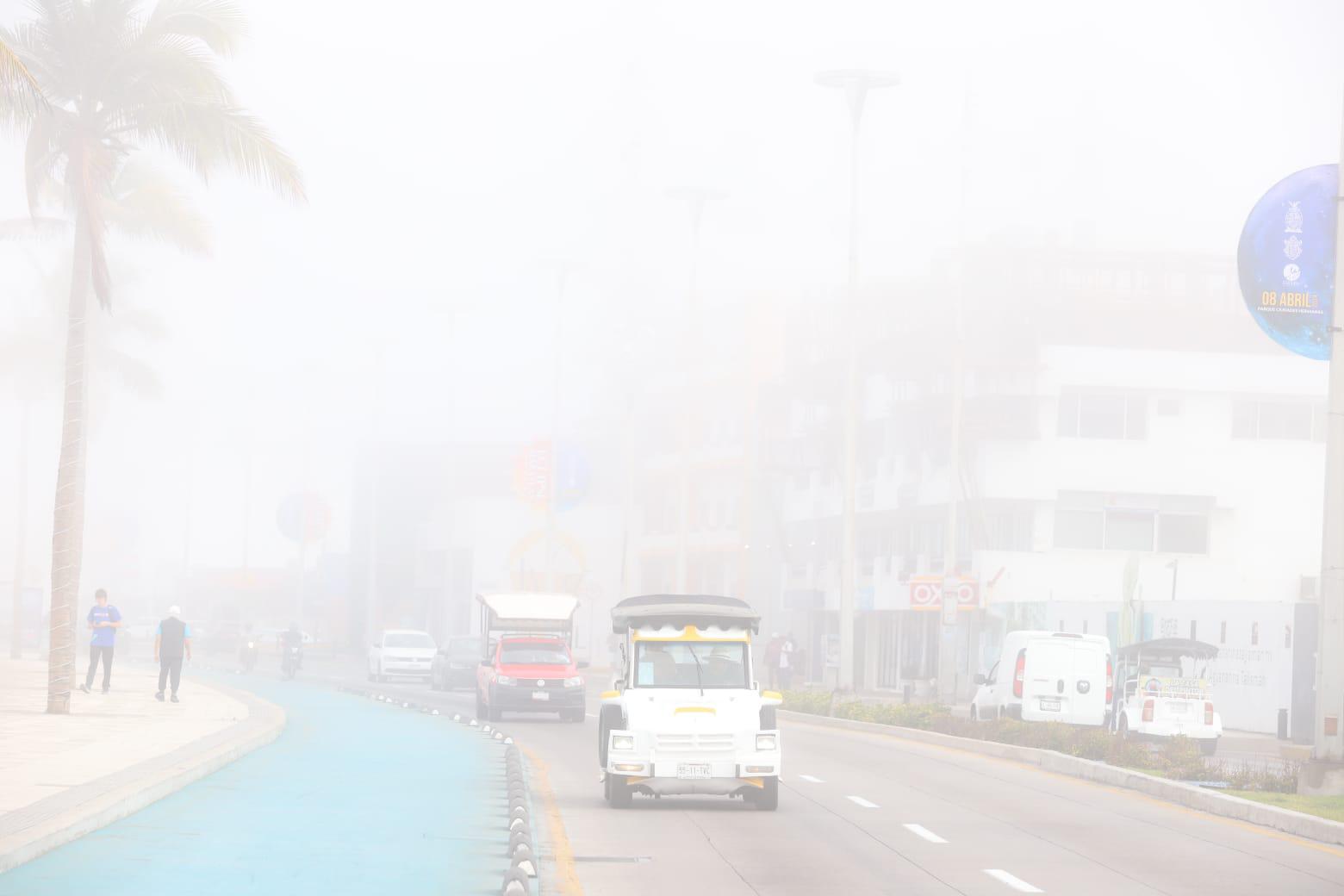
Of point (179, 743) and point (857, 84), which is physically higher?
point (857, 84)

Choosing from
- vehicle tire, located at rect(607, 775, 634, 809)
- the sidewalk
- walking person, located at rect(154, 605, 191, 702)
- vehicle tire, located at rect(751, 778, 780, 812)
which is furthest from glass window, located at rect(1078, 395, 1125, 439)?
vehicle tire, located at rect(607, 775, 634, 809)

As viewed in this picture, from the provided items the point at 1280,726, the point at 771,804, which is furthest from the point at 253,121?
the point at 1280,726

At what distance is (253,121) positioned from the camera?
32281mm

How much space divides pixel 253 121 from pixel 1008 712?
17708 mm

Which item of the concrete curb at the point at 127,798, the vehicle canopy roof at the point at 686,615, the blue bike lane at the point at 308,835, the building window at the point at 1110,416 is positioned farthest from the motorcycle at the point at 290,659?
the vehicle canopy roof at the point at 686,615

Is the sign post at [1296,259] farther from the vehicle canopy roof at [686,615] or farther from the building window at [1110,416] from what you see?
the building window at [1110,416]

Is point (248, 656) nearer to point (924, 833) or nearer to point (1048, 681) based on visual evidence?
point (1048, 681)

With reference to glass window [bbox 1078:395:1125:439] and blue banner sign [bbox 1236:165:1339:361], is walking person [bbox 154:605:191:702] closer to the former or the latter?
blue banner sign [bbox 1236:165:1339:361]

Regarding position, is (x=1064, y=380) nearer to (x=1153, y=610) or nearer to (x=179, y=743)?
(x=1153, y=610)

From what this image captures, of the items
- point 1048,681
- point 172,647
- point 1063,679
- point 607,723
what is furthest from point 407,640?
point 607,723

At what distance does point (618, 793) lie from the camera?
2050 centimetres

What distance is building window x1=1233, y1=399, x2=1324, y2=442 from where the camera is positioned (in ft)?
230

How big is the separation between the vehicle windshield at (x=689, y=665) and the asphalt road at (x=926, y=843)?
1.30 metres

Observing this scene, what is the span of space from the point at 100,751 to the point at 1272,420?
54690 mm
